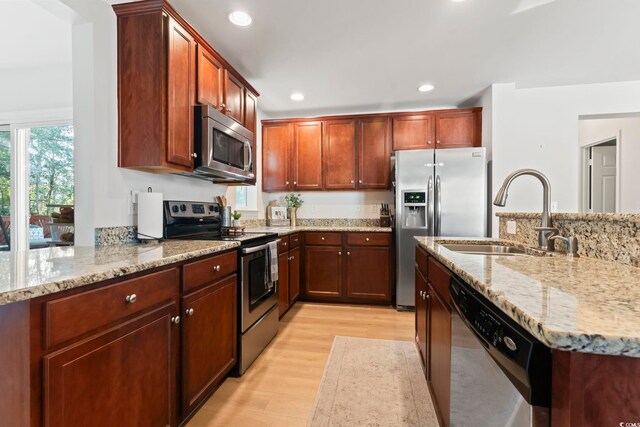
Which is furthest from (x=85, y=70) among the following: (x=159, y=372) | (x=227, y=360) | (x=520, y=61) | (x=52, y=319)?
(x=520, y=61)

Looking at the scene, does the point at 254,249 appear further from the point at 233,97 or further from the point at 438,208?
the point at 438,208

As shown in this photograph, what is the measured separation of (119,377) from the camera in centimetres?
108

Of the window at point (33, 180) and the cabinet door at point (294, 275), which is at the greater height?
the window at point (33, 180)

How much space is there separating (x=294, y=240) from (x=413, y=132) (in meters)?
1.94

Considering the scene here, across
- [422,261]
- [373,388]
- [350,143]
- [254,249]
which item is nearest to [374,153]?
[350,143]

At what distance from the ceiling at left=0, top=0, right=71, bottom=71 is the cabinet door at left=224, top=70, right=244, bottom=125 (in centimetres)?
113

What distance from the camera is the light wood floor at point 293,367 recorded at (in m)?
1.61

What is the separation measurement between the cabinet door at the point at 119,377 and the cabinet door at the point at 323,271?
2.18 meters

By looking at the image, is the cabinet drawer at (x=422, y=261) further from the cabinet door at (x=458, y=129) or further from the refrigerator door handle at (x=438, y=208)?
the cabinet door at (x=458, y=129)

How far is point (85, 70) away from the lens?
67.1 inches

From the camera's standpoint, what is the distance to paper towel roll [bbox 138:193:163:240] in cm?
186

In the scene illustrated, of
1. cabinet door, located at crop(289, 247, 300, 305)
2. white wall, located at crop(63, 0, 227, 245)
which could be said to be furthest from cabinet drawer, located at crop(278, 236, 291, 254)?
white wall, located at crop(63, 0, 227, 245)

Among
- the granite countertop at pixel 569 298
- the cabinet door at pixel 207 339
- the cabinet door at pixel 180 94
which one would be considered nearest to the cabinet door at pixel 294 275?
the cabinet door at pixel 207 339

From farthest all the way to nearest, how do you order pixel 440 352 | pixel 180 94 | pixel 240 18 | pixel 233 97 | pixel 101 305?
pixel 233 97, pixel 240 18, pixel 180 94, pixel 440 352, pixel 101 305
